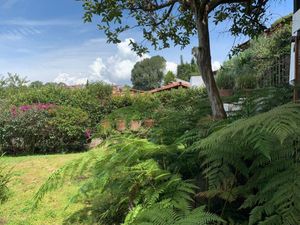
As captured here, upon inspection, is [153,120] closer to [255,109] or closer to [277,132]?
[255,109]

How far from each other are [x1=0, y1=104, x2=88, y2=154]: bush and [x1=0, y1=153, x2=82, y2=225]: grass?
11.7ft

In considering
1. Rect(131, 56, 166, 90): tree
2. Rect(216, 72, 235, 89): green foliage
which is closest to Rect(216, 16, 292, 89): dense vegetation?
Rect(216, 72, 235, 89): green foliage

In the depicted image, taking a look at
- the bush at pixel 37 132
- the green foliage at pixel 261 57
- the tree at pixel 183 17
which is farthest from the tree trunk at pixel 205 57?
Result: the bush at pixel 37 132

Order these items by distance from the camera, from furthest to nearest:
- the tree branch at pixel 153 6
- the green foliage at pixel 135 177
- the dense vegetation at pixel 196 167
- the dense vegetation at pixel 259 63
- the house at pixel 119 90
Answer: the house at pixel 119 90, the dense vegetation at pixel 259 63, the tree branch at pixel 153 6, the green foliage at pixel 135 177, the dense vegetation at pixel 196 167

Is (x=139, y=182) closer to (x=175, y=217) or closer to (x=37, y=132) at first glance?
(x=175, y=217)

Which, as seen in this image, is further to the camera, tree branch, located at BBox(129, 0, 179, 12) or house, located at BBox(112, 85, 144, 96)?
house, located at BBox(112, 85, 144, 96)

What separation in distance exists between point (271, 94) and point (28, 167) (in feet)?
22.6

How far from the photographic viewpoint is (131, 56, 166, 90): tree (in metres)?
62.4

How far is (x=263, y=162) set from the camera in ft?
6.86

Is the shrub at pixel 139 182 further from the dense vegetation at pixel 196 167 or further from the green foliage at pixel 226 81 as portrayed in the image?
the green foliage at pixel 226 81

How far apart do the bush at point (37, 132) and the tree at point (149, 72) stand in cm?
4911

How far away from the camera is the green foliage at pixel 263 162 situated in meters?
1.78

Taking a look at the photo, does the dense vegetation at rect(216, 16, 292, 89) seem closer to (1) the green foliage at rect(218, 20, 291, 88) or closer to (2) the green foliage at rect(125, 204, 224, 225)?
(1) the green foliage at rect(218, 20, 291, 88)

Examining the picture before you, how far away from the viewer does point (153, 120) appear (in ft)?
13.2
